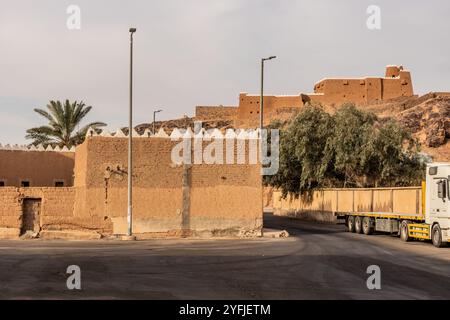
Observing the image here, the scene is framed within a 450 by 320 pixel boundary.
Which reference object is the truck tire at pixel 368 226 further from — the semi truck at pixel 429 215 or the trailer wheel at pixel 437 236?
the trailer wheel at pixel 437 236

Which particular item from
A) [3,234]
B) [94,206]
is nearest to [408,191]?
[94,206]

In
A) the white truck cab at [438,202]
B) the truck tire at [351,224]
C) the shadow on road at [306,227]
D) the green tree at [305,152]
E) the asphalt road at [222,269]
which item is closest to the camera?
the asphalt road at [222,269]

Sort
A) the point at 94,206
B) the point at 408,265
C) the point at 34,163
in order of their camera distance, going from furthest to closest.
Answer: the point at 34,163 → the point at 94,206 → the point at 408,265

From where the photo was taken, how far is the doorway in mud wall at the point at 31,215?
95.6ft

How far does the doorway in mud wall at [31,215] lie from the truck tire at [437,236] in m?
17.9

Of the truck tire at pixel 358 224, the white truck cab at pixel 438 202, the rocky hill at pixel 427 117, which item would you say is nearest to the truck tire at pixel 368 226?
the truck tire at pixel 358 224

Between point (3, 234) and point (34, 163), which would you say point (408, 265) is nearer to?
point (3, 234)

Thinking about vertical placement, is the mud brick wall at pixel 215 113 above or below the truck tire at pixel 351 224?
above

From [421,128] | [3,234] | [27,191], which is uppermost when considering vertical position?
[421,128]

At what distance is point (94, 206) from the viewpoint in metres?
28.5

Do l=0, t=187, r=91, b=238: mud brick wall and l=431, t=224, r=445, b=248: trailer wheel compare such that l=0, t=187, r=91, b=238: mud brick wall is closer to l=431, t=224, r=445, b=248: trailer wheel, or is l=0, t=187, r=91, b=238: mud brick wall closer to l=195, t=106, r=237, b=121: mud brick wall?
l=431, t=224, r=445, b=248: trailer wheel

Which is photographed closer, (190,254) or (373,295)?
(373,295)
